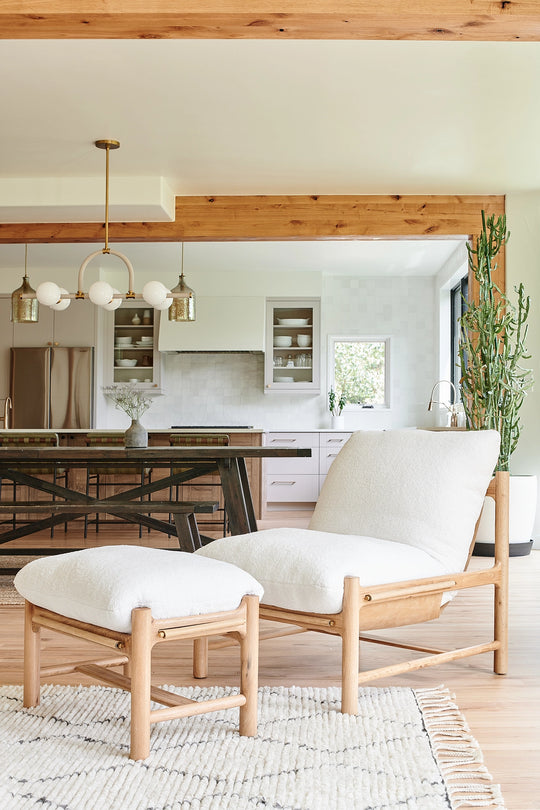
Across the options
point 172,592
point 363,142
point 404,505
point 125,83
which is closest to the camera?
point 172,592

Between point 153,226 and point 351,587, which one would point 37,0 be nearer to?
point 351,587

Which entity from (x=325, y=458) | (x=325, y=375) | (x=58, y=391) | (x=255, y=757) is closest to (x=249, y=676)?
(x=255, y=757)

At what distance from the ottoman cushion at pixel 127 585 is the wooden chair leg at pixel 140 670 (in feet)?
0.10

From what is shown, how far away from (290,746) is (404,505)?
3.31 ft

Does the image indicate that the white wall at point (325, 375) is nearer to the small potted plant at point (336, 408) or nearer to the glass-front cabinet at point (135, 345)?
the small potted plant at point (336, 408)

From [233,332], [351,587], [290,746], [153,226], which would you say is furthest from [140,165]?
[290,746]

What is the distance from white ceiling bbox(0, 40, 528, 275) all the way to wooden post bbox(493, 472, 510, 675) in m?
2.17

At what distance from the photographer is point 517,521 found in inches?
221

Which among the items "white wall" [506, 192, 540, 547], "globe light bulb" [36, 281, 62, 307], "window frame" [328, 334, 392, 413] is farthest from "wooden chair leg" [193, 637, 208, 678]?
"window frame" [328, 334, 392, 413]

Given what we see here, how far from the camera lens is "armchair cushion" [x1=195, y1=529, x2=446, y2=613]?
2.37 metres

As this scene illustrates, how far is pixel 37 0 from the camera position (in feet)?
9.65

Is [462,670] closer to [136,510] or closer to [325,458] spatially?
[136,510]

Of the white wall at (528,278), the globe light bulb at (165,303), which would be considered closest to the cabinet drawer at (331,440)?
the white wall at (528,278)

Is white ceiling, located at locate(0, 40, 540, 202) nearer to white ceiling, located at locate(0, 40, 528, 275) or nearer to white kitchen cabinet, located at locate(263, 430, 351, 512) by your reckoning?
white ceiling, located at locate(0, 40, 528, 275)
